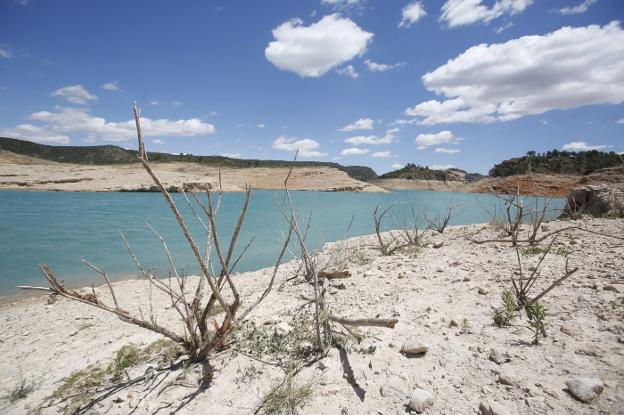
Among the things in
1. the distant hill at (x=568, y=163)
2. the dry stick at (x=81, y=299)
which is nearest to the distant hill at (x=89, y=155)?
the distant hill at (x=568, y=163)

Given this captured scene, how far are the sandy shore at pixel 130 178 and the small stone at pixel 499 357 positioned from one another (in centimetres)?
2411

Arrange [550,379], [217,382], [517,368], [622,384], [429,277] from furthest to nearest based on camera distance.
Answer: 1. [429,277]
2. [217,382]
3. [517,368]
4. [550,379]
5. [622,384]

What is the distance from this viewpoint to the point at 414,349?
267 centimetres

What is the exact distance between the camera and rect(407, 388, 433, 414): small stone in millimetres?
2068

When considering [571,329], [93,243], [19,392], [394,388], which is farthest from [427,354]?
[93,243]

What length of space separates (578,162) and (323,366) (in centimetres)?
6942

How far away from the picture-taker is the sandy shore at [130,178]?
141 feet

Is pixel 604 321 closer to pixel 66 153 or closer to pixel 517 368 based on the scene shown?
pixel 517 368

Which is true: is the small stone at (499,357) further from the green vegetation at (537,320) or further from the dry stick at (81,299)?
the dry stick at (81,299)

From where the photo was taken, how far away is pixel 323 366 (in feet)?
8.67

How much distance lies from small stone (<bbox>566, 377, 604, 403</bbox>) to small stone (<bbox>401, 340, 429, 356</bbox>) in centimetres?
98

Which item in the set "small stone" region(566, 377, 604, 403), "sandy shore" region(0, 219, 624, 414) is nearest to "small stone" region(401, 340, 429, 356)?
"sandy shore" region(0, 219, 624, 414)

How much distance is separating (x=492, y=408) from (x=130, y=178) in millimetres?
57380

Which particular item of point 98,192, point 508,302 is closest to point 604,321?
point 508,302
